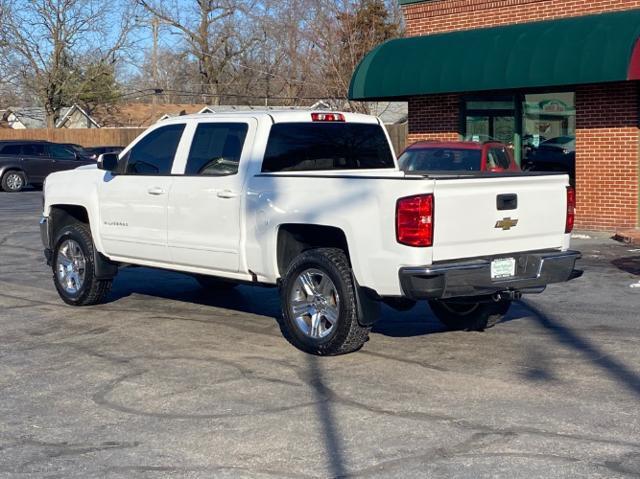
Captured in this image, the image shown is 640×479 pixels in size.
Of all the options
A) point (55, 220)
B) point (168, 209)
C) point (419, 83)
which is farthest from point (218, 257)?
point (419, 83)

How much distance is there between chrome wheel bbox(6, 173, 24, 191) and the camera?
107 feet

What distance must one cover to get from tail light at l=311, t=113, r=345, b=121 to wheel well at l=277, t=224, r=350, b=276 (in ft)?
4.20

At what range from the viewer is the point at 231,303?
10.9 meters

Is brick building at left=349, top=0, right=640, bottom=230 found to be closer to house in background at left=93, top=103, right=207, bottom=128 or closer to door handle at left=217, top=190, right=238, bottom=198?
door handle at left=217, top=190, right=238, bottom=198

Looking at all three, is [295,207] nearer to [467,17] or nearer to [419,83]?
[419,83]

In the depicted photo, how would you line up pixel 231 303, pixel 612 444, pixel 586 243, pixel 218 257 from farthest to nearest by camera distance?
1. pixel 586 243
2. pixel 231 303
3. pixel 218 257
4. pixel 612 444

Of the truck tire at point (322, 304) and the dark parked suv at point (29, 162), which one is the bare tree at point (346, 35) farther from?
the truck tire at point (322, 304)

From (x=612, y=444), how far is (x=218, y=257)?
4.22 m

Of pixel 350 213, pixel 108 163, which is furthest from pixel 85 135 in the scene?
pixel 350 213

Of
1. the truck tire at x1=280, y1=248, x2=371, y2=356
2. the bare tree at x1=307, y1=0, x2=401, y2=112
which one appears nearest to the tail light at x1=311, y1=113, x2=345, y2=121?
the truck tire at x1=280, y1=248, x2=371, y2=356

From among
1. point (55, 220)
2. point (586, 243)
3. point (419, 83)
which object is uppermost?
point (419, 83)

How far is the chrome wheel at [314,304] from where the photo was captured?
810cm

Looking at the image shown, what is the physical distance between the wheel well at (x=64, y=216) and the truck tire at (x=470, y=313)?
13.4ft

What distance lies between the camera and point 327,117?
934 centimetres
